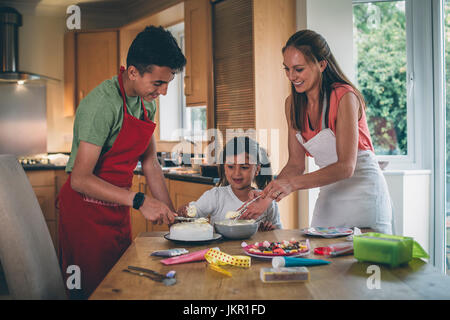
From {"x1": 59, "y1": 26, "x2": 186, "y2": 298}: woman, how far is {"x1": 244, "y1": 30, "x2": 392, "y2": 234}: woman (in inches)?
20.6

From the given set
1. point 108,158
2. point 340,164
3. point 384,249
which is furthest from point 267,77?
point 384,249

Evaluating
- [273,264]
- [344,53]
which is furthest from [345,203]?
[344,53]

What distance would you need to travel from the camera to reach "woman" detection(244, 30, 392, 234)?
5.70 feet

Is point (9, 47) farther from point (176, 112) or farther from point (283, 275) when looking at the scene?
point (283, 275)

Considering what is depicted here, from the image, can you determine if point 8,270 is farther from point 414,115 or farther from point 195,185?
point 414,115

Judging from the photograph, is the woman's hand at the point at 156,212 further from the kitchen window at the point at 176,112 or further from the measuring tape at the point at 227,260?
the kitchen window at the point at 176,112

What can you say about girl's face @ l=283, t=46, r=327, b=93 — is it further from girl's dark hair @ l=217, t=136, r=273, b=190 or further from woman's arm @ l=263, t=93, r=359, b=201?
girl's dark hair @ l=217, t=136, r=273, b=190

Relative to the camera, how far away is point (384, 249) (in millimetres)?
1138

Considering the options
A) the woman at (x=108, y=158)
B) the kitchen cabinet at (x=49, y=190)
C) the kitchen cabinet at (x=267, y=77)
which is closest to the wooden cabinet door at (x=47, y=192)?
the kitchen cabinet at (x=49, y=190)

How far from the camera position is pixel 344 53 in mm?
3123

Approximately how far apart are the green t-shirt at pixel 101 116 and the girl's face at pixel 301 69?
643 mm

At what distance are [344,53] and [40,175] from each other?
3.03 m

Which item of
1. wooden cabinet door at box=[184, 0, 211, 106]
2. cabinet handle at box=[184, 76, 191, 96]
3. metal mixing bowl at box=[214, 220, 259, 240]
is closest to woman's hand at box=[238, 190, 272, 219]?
metal mixing bowl at box=[214, 220, 259, 240]

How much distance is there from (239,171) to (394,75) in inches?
73.0
